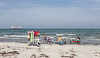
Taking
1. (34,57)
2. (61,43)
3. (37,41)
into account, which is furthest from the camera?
(61,43)

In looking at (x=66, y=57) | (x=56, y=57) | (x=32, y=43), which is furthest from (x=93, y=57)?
(x=32, y=43)

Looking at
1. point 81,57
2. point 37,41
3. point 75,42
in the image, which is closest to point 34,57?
point 81,57

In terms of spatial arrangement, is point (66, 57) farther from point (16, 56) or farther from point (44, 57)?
point (16, 56)

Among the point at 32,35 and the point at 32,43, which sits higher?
the point at 32,35

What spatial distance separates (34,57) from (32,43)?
5.35 m

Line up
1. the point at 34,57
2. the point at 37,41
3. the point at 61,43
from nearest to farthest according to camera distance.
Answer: the point at 34,57 < the point at 37,41 < the point at 61,43

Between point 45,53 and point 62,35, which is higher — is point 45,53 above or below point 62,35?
above

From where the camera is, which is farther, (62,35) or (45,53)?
(62,35)

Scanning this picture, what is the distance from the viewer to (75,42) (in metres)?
14.2

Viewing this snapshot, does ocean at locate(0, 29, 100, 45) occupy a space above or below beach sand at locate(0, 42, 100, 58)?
below

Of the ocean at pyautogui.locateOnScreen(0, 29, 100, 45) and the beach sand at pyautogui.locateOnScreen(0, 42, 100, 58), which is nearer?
the beach sand at pyautogui.locateOnScreen(0, 42, 100, 58)

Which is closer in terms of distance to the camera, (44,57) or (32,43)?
(44,57)

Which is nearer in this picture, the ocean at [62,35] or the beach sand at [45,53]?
the beach sand at [45,53]

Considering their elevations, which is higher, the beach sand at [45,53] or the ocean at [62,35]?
the beach sand at [45,53]
